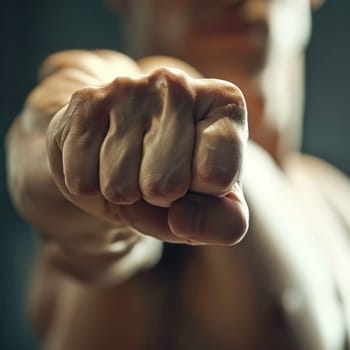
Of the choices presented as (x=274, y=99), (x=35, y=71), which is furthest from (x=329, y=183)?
(x=35, y=71)

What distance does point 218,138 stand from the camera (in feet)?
0.88

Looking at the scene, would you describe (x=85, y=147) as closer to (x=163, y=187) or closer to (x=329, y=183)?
(x=163, y=187)

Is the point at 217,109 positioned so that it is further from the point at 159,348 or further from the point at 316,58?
the point at 316,58

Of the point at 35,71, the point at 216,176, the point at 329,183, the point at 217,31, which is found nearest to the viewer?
the point at 216,176

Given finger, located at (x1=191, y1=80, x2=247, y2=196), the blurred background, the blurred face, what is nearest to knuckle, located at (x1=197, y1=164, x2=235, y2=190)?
finger, located at (x1=191, y1=80, x2=247, y2=196)

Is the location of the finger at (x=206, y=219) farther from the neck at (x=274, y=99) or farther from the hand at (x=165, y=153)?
the neck at (x=274, y=99)

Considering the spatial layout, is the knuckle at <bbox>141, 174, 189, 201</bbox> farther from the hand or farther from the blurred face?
the blurred face

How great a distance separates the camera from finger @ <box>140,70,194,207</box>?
0.88ft

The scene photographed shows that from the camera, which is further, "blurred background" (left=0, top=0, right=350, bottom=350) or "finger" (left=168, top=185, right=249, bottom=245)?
"blurred background" (left=0, top=0, right=350, bottom=350)

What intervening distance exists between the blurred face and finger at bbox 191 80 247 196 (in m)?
0.29

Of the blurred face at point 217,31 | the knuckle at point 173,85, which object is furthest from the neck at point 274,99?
the knuckle at point 173,85

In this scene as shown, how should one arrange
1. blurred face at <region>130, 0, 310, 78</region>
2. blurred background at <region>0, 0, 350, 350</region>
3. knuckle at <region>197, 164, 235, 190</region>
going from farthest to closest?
blurred background at <region>0, 0, 350, 350</region> < blurred face at <region>130, 0, 310, 78</region> < knuckle at <region>197, 164, 235, 190</region>

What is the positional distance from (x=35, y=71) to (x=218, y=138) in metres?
0.67

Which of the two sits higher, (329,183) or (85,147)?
(85,147)
